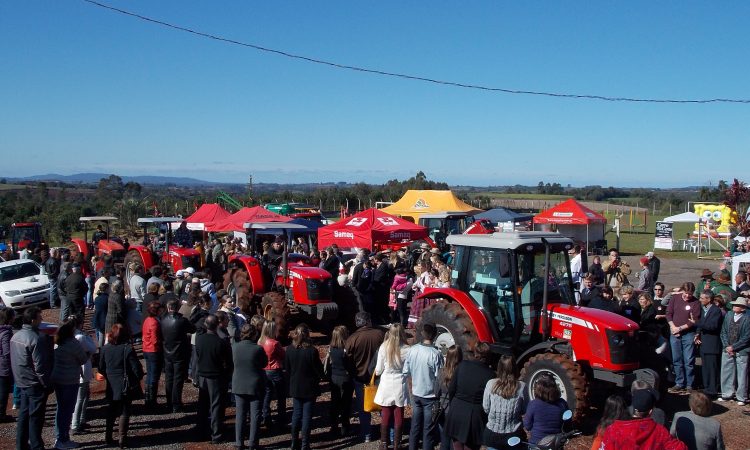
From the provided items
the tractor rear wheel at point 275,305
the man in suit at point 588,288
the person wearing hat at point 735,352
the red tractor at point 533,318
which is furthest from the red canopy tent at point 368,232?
the person wearing hat at point 735,352

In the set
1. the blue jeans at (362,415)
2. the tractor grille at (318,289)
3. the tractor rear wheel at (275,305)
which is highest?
the tractor grille at (318,289)

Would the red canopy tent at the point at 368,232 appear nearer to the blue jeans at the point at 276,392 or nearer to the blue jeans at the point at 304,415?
the blue jeans at the point at 276,392

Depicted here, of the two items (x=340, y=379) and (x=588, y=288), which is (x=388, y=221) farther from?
(x=340, y=379)

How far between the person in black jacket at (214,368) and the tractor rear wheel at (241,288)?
472 centimetres

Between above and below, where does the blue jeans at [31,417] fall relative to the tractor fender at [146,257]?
below

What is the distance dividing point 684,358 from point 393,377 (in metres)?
4.89

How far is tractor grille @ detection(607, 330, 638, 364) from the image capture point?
7047mm

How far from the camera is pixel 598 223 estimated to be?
27578 millimetres

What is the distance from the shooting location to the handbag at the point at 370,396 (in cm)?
659

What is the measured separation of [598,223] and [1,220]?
33.9 m

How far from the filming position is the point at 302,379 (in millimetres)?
6414

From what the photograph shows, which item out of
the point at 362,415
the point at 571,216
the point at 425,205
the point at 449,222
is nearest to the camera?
the point at 362,415

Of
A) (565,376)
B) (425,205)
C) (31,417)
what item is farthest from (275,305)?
(425,205)

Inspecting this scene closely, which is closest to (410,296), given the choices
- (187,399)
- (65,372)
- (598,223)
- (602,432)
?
(187,399)
